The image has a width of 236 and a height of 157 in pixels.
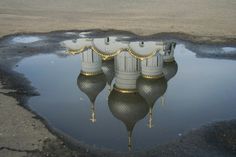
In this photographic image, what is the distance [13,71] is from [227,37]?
17.3m

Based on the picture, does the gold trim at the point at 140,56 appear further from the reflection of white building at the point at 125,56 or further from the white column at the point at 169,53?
the white column at the point at 169,53

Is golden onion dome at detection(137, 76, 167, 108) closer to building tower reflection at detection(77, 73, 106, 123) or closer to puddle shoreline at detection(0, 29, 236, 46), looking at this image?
building tower reflection at detection(77, 73, 106, 123)

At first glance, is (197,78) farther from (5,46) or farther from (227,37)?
(5,46)

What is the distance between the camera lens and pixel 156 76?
2047 cm

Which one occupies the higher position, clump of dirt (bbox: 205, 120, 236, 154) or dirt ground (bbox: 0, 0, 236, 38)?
dirt ground (bbox: 0, 0, 236, 38)

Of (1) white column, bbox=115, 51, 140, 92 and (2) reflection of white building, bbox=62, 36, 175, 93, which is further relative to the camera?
(2) reflection of white building, bbox=62, 36, 175, 93

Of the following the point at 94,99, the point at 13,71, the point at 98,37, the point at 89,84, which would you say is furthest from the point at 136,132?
the point at 98,37

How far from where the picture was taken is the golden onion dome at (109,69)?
68.9ft

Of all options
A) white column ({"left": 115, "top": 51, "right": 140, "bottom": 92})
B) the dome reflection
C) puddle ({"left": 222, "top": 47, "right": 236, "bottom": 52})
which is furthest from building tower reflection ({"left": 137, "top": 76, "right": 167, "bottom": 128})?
puddle ({"left": 222, "top": 47, "right": 236, "bottom": 52})

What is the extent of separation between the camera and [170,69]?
73.2ft

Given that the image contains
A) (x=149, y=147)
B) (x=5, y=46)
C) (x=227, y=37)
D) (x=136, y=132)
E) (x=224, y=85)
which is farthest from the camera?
(x=227, y=37)

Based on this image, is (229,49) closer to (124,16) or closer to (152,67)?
(152,67)

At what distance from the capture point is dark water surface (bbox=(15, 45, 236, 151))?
47.4ft

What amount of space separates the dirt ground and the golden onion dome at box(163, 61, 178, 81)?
817cm
